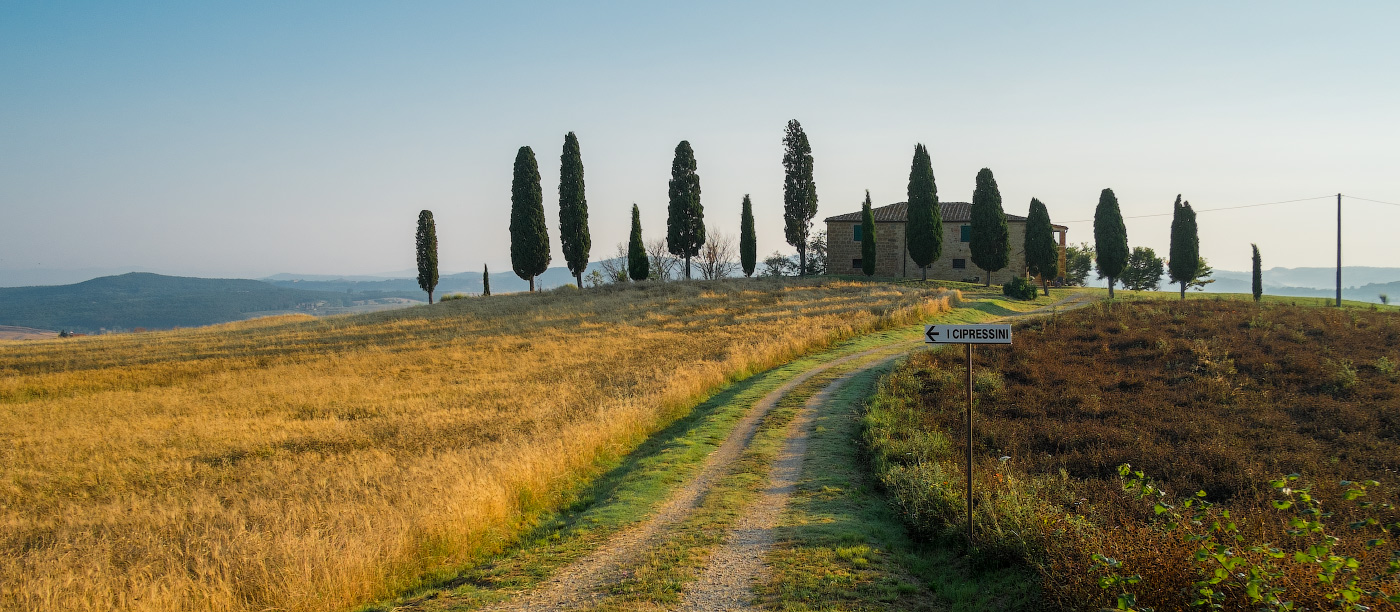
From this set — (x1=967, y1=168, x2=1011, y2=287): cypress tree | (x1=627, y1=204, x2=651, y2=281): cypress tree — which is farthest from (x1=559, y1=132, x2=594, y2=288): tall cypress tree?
(x1=967, y1=168, x2=1011, y2=287): cypress tree

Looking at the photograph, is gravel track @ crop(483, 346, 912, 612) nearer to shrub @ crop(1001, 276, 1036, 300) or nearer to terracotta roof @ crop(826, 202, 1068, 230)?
shrub @ crop(1001, 276, 1036, 300)

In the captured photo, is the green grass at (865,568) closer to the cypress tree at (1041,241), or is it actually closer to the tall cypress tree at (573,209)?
the tall cypress tree at (573,209)

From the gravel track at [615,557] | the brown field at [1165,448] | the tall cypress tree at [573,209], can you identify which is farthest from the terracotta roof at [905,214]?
the gravel track at [615,557]

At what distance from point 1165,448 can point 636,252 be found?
54710 mm

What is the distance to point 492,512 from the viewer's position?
898 centimetres

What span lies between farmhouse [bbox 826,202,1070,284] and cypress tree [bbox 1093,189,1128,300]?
6.44 meters

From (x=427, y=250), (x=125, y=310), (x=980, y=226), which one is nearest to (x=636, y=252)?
(x=427, y=250)

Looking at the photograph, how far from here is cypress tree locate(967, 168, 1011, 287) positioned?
2099 inches

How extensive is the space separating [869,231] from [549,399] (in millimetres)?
46423

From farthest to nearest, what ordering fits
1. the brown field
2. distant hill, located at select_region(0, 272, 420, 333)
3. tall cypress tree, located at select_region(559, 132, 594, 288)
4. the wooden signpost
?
distant hill, located at select_region(0, 272, 420, 333)
tall cypress tree, located at select_region(559, 132, 594, 288)
the wooden signpost
the brown field

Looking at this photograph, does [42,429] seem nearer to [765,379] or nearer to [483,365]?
[483,365]

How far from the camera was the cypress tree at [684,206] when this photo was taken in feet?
198

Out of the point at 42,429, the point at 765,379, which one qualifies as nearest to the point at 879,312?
the point at 765,379

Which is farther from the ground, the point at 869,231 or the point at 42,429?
the point at 869,231
